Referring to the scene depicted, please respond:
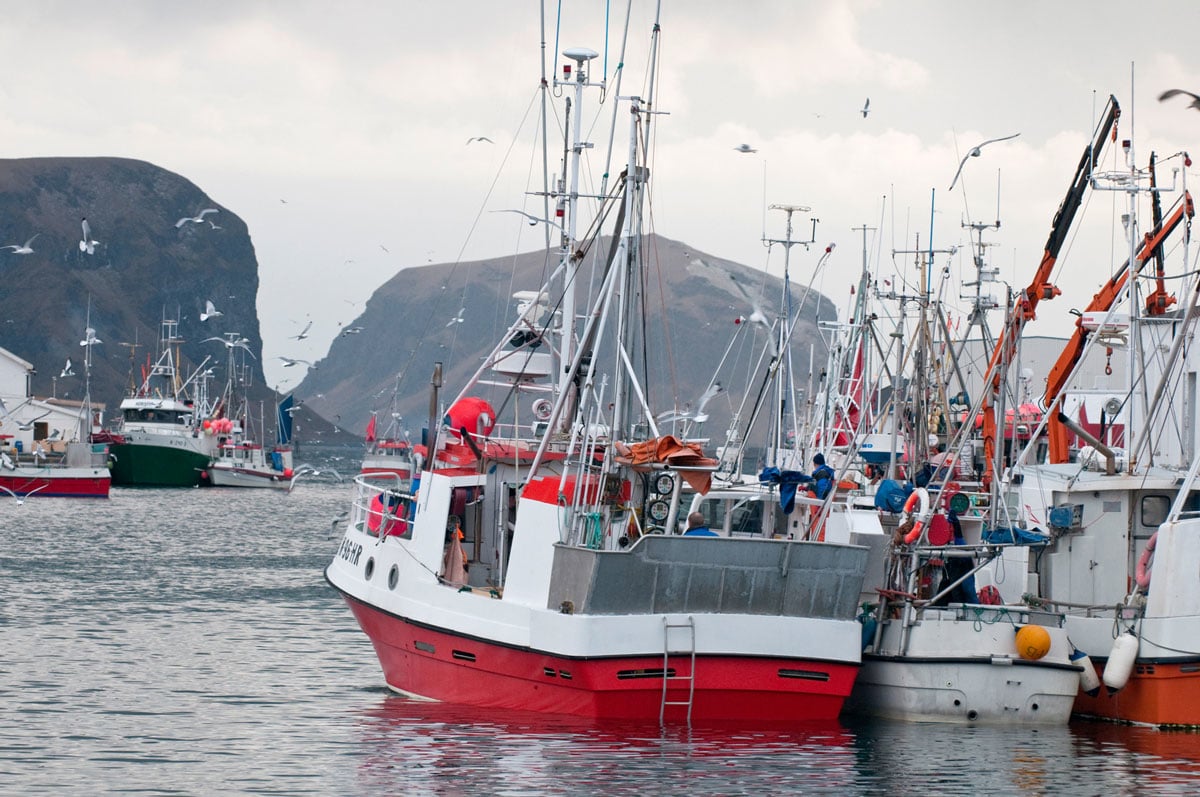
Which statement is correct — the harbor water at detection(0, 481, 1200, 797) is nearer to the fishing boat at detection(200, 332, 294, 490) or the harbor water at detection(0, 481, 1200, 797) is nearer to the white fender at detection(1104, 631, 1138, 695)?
the white fender at detection(1104, 631, 1138, 695)

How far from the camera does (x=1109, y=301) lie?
120ft

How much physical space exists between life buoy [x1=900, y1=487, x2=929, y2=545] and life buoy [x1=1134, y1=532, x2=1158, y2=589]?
9.30 feet

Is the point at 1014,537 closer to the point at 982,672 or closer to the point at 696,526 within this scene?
the point at 982,672

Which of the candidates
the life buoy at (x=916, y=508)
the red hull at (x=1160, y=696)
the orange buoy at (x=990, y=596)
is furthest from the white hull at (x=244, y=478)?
the red hull at (x=1160, y=696)

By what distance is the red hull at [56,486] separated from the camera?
3509 inches

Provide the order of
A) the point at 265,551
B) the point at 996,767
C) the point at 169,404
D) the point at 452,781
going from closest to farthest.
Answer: the point at 452,781 → the point at 996,767 → the point at 265,551 → the point at 169,404

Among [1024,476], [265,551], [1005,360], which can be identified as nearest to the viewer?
[1005,360]

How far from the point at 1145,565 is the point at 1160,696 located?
5.79 ft

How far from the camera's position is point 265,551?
198 ft

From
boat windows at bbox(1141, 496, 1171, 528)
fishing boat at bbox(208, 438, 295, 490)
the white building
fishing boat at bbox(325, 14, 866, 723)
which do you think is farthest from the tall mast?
fishing boat at bbox(208, 438, 295, 490)

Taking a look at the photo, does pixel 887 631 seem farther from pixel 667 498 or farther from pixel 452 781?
pixel 452 781

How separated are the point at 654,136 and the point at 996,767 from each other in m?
9.66

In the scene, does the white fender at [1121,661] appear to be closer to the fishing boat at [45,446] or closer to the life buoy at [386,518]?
the life buoy at [386,518]

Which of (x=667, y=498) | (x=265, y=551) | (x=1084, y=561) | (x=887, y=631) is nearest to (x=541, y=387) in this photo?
(x=667, y=498)
